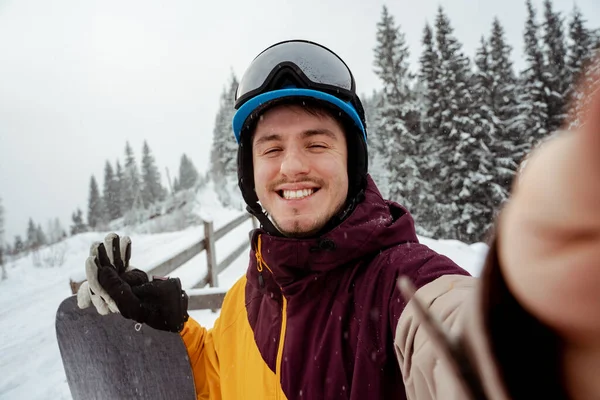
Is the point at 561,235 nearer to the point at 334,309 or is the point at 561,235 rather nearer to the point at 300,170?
the point at 334,309

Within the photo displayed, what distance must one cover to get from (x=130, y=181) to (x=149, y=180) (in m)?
3.11

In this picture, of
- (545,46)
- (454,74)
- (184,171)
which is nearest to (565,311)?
(454,74)

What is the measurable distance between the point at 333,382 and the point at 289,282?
0.48m

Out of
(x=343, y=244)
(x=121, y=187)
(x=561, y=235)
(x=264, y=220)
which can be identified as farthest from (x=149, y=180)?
(x=561, y=235)

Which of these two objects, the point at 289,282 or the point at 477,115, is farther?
the point at 477,115

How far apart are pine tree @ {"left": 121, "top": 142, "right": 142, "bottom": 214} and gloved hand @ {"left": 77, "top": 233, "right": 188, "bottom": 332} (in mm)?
58741

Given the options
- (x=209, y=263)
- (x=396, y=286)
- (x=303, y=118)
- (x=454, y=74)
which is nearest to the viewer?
(x=396, y=286)

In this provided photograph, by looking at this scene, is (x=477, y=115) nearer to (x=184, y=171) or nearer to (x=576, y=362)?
(x=576, y=362)

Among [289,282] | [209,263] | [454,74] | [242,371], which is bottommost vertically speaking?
[209,263]

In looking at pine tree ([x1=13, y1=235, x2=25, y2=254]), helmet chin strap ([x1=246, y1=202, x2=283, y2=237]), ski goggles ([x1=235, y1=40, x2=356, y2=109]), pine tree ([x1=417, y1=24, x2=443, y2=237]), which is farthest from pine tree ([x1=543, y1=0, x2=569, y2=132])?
pine tree ([x1=13, y1=235, x2=25, y2=254])

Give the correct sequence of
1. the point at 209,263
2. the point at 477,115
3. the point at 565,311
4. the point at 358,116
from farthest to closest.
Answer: the point at 477,115, the point at 209,263, the point at 358,116, the point at 565,311

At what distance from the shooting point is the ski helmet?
81.6 inches

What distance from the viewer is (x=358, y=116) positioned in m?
2.24

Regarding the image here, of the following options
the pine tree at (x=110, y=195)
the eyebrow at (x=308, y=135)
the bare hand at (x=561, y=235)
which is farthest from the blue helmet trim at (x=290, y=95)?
the pine tree at (x=110, y=195)
